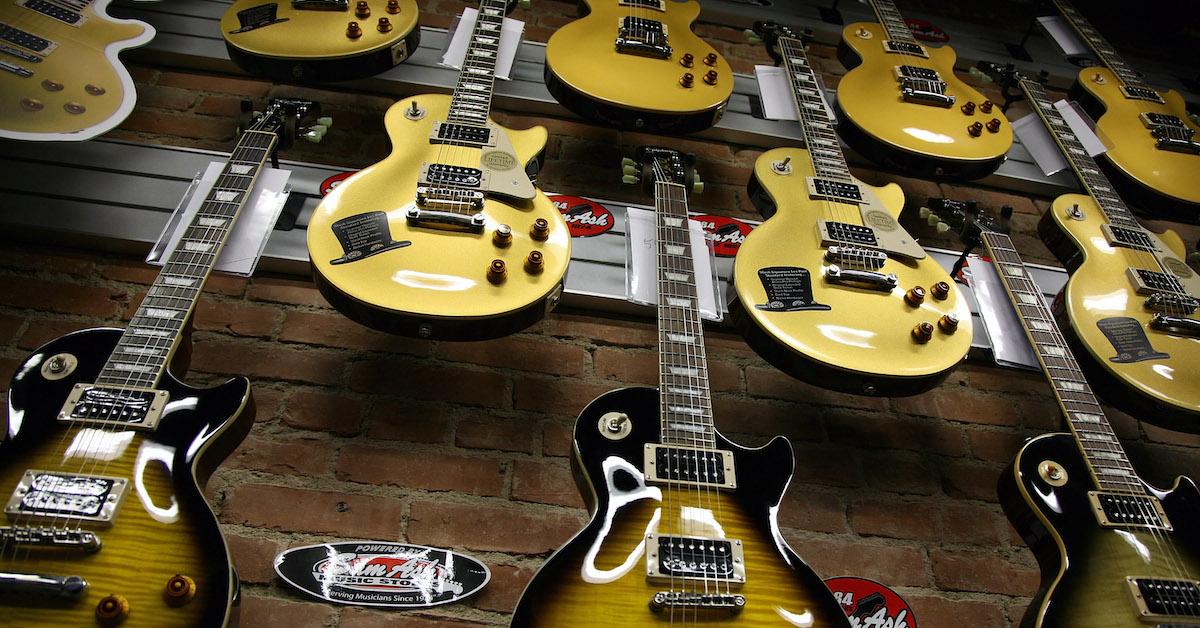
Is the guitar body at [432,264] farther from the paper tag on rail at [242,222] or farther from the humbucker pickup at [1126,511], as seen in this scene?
the humbucker pickup at [1126,511]

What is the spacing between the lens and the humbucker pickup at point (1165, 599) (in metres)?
1.13

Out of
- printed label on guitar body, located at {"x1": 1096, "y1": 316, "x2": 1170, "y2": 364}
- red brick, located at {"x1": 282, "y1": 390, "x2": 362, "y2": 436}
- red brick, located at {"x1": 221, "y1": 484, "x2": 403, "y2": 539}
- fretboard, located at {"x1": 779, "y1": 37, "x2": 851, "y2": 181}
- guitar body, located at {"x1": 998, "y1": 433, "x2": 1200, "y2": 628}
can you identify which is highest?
fretboard, located at {"x1": 779, "y1": 37, "x2": 851, "y2": 181}

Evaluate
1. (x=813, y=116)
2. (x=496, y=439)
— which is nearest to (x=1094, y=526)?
(x=496, y=439)

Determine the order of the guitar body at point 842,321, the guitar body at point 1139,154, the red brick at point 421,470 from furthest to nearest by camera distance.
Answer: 1. the guitar body at point 1139,154
2. the red brick at point 421,470
3. the guitar body at point 842,321

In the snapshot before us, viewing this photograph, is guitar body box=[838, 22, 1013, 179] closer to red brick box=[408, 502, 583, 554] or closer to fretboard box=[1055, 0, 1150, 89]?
fretboard box=[1055, 0, 1150, 89]

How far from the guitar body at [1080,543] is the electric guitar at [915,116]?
861 mm

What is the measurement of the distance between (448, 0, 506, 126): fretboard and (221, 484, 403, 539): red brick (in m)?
0.96

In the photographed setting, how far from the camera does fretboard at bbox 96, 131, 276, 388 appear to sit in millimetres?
1176

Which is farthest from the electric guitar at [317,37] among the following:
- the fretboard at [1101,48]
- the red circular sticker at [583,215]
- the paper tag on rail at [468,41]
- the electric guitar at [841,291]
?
the fretboard at [1101,48]

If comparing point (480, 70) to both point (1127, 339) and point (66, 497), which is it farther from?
point (1127, 339)

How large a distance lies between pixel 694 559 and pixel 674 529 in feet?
0.21

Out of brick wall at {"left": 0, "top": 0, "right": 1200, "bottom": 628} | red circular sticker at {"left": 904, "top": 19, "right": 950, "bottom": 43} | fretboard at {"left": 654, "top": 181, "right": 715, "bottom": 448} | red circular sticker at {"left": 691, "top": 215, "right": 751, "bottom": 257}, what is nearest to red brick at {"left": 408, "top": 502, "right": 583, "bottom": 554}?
brick wall at {"left": 0, "top": 0, "right": 1200, "bottom": 628}

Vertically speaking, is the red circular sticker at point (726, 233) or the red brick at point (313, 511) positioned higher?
the red circular sticker at point (726, 233)

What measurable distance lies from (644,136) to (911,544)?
160 centimetres
